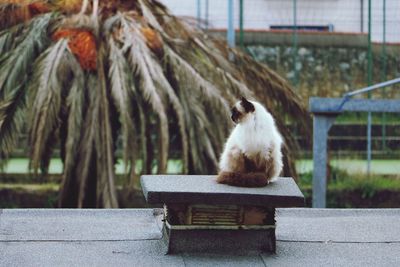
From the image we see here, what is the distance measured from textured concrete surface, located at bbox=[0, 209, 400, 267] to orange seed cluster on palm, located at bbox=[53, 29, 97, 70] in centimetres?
220

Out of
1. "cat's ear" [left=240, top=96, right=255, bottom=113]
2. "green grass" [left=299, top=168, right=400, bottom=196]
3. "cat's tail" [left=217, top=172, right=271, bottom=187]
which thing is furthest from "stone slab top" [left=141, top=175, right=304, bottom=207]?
"green grass" [left=299, top=168, right=400, bottom=196]

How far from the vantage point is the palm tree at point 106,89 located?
6969 mm

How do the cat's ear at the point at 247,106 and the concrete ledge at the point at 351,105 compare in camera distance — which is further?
the concrete ledge at the point at 351,105

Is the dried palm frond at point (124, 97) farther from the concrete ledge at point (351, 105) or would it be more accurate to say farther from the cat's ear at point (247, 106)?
the cat's ear at point (247, 106)

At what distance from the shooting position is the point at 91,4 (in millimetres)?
7887

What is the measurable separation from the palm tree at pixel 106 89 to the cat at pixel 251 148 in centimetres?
277

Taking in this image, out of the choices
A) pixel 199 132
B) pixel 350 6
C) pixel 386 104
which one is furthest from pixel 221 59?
pixel 350 6

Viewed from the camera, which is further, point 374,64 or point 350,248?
point 374,64

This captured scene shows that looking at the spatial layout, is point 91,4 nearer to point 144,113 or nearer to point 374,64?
point 144,113

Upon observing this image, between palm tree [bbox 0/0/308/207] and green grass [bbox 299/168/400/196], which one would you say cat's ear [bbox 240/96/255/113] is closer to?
palm tree [bbox 0/0/308/207]

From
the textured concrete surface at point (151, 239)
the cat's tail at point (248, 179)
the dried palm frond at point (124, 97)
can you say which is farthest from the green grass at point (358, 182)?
the cat's tail at point (248, 179)

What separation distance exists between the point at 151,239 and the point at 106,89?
2869mm

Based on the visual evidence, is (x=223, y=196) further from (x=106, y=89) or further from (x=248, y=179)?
(x=106, y=89)

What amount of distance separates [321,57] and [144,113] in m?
5.73
